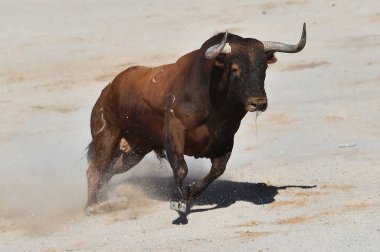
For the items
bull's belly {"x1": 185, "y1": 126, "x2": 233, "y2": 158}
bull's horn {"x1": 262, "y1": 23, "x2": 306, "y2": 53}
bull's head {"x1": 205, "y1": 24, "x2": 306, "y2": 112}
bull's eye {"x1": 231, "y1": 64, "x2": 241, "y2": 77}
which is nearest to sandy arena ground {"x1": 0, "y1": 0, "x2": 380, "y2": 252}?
bull's belly {"x1": 185, "y1": 126, "x2": 233, "y2": 158}

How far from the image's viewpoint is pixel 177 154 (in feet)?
35.5

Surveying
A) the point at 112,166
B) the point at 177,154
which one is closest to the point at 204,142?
the point at 177,154

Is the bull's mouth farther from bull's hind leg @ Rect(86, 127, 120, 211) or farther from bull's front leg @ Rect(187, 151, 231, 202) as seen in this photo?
bull's hind leg @ Rect(86, 127, 120, 211)

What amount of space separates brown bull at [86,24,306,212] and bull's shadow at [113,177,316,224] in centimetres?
27

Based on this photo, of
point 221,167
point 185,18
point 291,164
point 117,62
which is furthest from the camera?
point 185,18

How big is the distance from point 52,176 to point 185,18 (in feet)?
34.9

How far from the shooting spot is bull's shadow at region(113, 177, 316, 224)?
11.3 meters

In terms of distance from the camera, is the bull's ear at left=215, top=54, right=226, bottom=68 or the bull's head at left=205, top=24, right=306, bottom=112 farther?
the bull's ear at left=215, top=54, right=226, bottom=68

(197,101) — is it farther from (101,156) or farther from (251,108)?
(101,156)

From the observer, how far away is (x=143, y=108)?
11703mm

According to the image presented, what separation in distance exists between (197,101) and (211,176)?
85cm

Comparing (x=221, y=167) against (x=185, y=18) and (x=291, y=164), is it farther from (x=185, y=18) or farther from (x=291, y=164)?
(x=185, y=18)

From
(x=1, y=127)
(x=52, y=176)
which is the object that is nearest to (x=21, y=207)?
(x=52, y=176)

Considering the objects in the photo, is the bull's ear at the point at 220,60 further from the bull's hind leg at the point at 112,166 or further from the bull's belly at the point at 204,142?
the bull's hind leg at the point at 112,166
